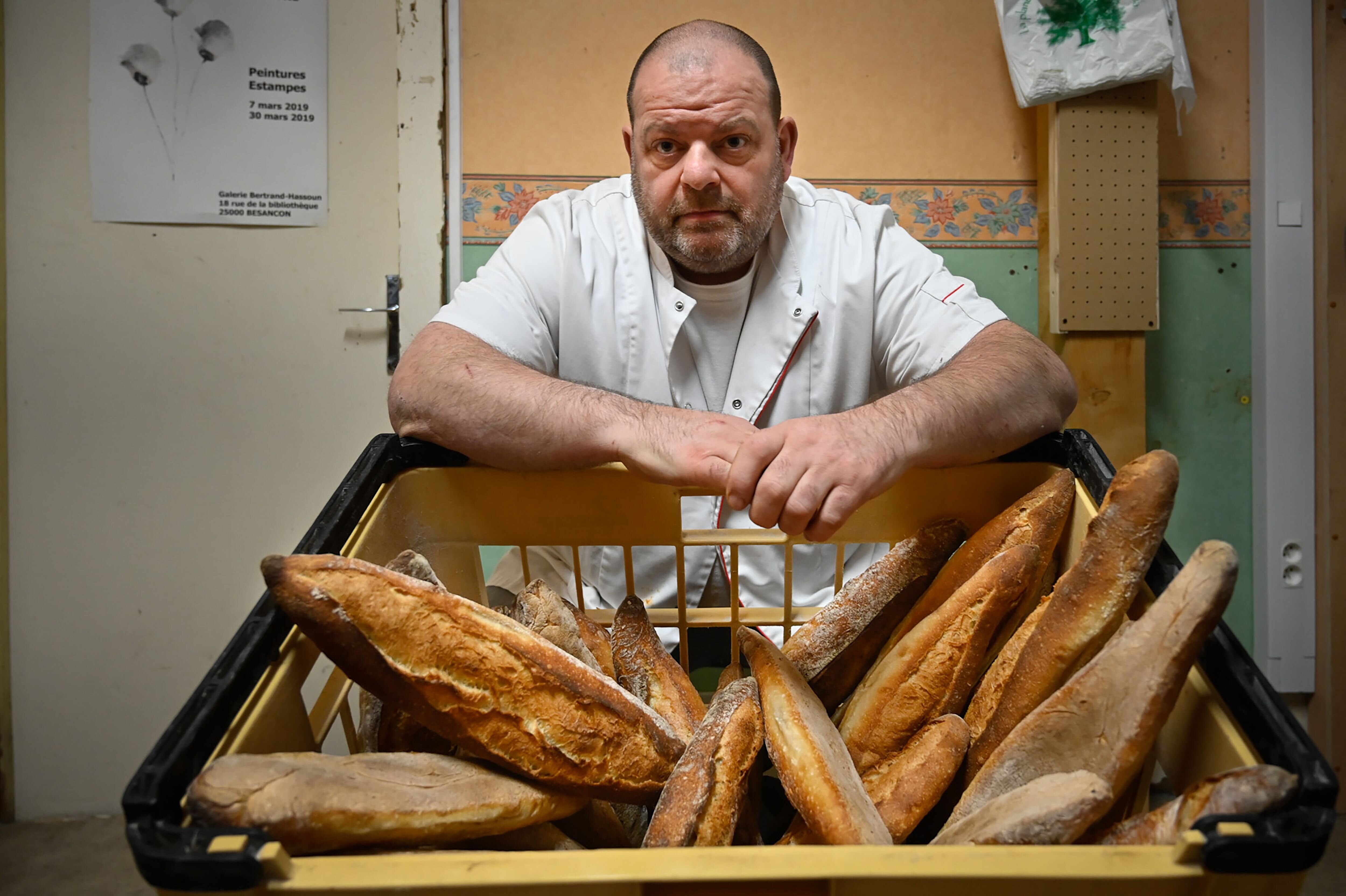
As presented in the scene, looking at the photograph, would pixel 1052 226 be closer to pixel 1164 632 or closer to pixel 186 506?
pixel 1164 632

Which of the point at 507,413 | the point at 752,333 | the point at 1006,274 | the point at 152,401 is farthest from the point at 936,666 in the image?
the point at 152,401

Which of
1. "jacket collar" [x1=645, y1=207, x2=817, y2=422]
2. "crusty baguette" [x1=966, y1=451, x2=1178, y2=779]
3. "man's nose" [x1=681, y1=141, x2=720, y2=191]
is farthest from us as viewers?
"jacket collar" [x1=645, y1=207, x2=817, y2=422]

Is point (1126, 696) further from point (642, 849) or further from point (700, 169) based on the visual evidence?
point (700, 169)

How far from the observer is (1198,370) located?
79.4 inches

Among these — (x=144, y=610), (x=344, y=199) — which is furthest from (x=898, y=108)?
(x=144, y=610)

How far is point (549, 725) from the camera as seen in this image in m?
0.58

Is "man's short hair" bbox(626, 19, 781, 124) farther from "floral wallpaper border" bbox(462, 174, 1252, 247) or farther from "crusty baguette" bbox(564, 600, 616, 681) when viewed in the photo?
"crusty baguette" bbox(564, 600, 616, 681)

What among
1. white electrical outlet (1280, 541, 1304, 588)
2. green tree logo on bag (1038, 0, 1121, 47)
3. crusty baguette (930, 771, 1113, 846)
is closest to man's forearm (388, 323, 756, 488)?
crusty baguette (930, 771, 1113, 846)

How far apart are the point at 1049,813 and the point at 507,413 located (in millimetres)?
667

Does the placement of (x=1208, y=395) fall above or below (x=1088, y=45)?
below

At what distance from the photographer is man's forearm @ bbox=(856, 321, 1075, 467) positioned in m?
0.86

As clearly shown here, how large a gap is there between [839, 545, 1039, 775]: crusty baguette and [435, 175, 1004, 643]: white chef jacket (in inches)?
25.0

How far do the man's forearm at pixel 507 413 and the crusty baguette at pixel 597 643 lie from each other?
17 cm

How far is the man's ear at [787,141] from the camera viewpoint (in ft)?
4.82
